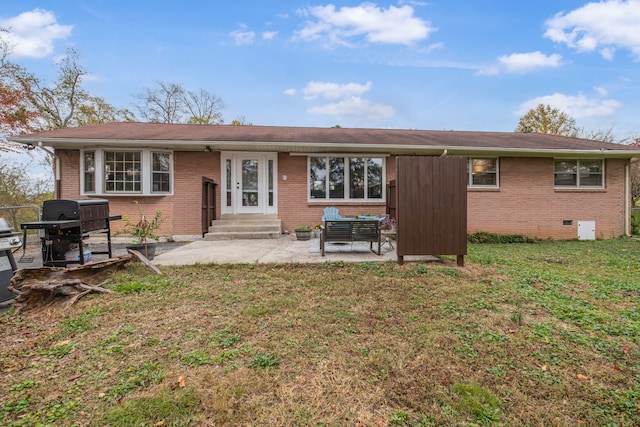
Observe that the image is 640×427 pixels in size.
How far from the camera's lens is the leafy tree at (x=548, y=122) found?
2259cm

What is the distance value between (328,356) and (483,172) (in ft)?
33.3

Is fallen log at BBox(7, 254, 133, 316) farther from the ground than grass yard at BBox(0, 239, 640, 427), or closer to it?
farther from the ground

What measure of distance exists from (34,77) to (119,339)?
20.5 m

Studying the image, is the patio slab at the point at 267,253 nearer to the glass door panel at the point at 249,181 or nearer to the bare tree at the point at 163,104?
the glass door panel at the point at 249,181

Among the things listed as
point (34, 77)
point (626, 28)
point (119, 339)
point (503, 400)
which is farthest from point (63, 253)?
point (626, 28)

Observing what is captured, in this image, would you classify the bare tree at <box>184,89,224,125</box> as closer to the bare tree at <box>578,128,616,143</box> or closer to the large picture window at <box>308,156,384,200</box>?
the large picture window at <box>308,156,384,200</box>

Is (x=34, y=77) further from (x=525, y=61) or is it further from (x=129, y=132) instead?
(x=525, y=61)

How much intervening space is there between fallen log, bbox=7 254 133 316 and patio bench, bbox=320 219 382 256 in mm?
3939

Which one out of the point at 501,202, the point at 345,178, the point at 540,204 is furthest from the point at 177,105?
the point at 540,204

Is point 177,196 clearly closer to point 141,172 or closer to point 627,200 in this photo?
point 141,172

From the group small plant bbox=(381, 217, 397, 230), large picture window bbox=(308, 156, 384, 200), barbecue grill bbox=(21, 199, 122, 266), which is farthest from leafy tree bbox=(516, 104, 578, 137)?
barbecue grill bbox=(21, 199, 122, 266)

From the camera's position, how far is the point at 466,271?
5.14 meters

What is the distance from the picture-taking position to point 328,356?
2416mm

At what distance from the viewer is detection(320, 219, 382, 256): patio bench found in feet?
20.3
